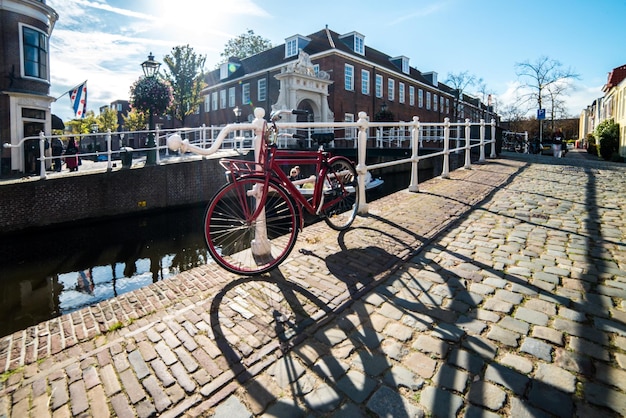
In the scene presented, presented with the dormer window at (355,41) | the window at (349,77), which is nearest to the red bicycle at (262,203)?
the window at (349,77)

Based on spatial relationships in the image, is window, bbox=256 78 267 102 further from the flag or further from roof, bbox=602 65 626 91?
roof, bbox=602 65 626 91

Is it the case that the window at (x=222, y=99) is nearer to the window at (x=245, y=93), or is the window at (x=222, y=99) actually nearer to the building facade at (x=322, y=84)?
the building facade at (x=322, y=84)

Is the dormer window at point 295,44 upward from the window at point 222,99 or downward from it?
upward

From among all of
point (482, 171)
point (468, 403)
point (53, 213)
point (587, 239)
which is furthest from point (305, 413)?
point (53, 213)

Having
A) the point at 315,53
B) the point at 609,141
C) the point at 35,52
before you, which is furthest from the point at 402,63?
the point at 35,52

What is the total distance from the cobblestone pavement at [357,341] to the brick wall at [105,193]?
8964 millimetres

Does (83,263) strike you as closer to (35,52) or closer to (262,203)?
(262,203)

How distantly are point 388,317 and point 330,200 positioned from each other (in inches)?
84.5

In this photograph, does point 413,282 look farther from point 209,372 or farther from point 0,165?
point 0,165

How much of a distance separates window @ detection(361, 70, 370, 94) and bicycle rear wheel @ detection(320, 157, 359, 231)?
26.3 m

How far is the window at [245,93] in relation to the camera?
1256 inches

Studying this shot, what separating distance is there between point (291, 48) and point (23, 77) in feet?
60.4

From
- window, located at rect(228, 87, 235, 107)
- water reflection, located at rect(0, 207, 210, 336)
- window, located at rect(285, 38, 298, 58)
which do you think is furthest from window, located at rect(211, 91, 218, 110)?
water reflection, located at rect(0, 207, 210, 336)

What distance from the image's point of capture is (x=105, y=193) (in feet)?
35.9
